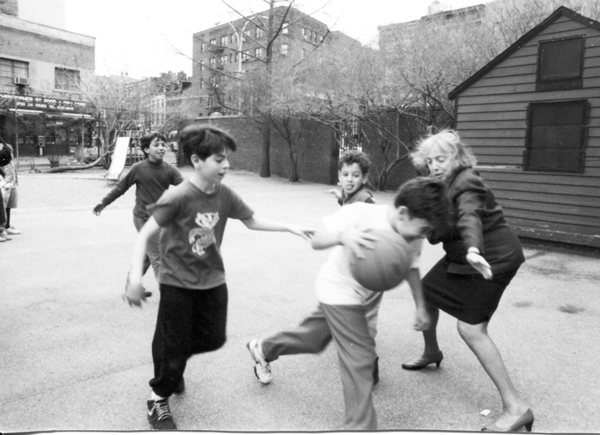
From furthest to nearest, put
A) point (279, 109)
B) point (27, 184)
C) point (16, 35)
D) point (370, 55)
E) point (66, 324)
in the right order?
point (16, 35) → point (279, 109) → point (27, 184) → point (370, 55) → point (66, 324)

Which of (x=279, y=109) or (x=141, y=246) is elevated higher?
(x=279, y=109)

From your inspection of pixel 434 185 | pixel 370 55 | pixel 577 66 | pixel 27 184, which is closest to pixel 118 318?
pixel 434 185

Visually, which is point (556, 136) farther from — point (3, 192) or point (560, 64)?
point (3, 192)

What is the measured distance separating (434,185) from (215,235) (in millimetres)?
1249

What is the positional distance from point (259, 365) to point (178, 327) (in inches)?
29.8

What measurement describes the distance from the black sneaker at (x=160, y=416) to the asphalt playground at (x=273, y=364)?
3.2 inches

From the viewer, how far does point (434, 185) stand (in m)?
2.34

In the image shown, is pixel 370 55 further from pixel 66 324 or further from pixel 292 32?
pixel 66 324

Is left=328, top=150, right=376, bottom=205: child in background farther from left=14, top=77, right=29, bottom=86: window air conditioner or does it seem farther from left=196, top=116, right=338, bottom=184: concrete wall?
left=14, top=77, right=29, bottom=86: window air conditioner

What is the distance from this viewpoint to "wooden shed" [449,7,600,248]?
25.3ft

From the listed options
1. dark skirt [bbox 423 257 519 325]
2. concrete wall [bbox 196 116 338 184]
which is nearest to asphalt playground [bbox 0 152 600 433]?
dark skirt [bbox 423 257 519 325]

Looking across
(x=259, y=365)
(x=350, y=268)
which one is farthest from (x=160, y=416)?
(x=350, y=268)

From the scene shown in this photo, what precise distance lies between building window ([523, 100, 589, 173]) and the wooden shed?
1 centimetres

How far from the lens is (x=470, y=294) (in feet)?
9.63
